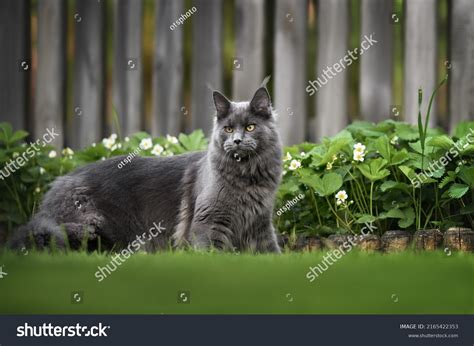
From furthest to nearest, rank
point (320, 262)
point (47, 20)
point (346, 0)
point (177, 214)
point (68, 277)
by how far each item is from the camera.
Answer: point (47, 20), point (346, 0), point (177, 214), point (320, 262), point (68, 277)

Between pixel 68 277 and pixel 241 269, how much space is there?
0.71 metres

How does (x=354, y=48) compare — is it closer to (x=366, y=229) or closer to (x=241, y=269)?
(x=366, y=229)

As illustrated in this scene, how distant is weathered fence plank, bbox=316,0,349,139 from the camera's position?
16.8ft

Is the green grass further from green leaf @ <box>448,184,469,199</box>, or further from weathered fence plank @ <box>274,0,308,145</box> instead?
weathered fence plank @ <box>274,0,308,145</box>

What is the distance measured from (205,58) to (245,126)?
1.59 meters

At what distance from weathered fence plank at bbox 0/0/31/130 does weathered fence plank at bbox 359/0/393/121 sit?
261 cm

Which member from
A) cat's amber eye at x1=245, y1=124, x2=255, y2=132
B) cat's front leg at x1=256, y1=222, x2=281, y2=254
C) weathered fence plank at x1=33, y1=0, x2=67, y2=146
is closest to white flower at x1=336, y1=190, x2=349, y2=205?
cat's front leg at x1=256, y1=222, x2=281, y2=254

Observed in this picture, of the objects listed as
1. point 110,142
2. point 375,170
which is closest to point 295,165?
point 375,170

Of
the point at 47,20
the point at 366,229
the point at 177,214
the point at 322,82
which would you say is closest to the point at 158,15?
the point at 47,20

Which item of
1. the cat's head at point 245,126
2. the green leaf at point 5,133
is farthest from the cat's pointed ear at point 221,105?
the green leaf at point 5,133

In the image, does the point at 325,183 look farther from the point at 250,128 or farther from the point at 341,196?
the point at 250,128

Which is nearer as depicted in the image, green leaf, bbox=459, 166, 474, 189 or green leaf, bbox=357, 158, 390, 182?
green leaf, bbox=459, 166, 474, 189

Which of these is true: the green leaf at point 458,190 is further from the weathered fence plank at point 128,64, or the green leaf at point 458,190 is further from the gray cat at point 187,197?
the weathered fence plank at point 128,64

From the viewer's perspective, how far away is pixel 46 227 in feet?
13.0
